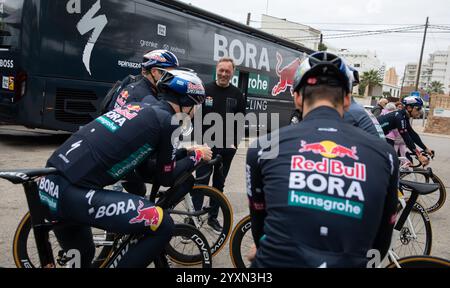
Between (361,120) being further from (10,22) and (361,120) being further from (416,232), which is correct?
(10,22)

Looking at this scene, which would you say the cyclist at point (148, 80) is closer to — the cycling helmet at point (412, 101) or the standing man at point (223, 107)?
the standing man at point (223, 107)

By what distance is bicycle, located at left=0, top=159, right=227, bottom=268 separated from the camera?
7.18ft

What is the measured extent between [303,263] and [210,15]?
35.0 feet

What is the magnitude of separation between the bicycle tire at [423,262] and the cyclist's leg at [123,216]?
142 centimetres

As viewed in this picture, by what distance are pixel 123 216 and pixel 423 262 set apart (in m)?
1.73

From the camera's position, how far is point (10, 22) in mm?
7789

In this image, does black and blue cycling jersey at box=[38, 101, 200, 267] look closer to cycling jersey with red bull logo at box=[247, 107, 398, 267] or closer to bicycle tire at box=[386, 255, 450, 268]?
cycling jersey with red bull logo at box=[247, 107, 398, 267]

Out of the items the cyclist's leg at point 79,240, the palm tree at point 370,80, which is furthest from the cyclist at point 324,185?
the palm tree at point 370,80

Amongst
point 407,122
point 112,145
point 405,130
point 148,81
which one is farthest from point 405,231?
point 148,81

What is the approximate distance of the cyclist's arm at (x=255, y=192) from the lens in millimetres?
1675

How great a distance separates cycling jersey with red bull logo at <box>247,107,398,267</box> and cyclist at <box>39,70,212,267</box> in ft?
3.23

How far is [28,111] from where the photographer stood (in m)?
7.70
